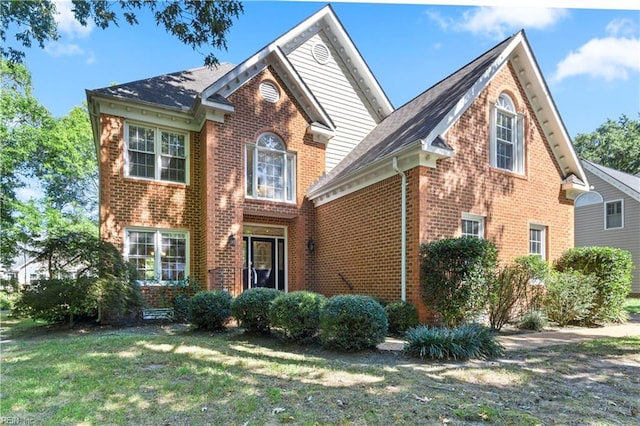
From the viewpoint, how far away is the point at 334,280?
11.5 metres

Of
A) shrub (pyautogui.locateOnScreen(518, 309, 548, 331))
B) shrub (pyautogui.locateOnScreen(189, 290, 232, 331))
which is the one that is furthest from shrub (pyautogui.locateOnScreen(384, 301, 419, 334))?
shrub (pyautogui.locateOnScreen(189, 290, 232, 331))

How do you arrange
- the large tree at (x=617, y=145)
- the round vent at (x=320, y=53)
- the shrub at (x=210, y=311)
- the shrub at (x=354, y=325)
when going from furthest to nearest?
the large tree at (x=617, y=145)
the round vent at (x=320, y=53)
the shrub at (x=210, y=311)
the shrub at (x=354, y=325)

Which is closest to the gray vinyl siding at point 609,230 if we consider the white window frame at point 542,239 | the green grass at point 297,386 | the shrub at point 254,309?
the white window frame at point 542,239

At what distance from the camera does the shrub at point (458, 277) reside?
7.89 metres

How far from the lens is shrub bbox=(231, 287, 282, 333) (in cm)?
768

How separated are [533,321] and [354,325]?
5.23m

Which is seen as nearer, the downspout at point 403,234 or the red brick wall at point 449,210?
the downspout at point 403,234

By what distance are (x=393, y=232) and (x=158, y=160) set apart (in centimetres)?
681

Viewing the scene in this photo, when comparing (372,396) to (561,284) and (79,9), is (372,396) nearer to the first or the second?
(561,284)

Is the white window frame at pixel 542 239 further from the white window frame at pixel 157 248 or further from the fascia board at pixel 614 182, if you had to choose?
the fascia board at pixel 614 182

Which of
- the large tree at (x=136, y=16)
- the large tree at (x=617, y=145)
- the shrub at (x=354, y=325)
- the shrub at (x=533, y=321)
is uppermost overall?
the large tree at (x=617, y=145)

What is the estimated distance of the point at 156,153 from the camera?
11.0m

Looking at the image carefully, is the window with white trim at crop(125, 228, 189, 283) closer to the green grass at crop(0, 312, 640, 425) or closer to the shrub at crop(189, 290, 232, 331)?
the shrub at crop(189, 290, 232, 331)

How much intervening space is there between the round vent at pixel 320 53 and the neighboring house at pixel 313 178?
1.75 meters
